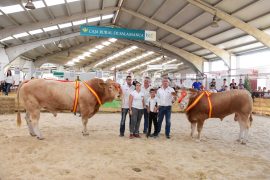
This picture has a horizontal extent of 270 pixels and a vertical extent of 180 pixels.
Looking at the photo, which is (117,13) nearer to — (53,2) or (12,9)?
(53,2)

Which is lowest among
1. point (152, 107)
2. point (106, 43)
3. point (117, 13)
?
point (152, 107)

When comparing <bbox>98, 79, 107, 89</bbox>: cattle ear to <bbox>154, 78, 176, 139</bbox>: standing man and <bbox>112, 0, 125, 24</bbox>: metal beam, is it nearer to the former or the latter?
<bbox>154, 78, 176, 139</bbox>: standing man

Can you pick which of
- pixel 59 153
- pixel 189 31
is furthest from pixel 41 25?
pixel 59 153

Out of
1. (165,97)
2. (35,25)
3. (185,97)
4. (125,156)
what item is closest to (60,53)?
(35,25)

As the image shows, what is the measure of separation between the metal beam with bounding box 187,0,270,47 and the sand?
926 cm

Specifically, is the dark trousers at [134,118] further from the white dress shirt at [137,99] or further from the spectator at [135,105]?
the white dress shirt at [137,99]

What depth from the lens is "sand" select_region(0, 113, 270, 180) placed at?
13.4ft

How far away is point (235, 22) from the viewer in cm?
1545

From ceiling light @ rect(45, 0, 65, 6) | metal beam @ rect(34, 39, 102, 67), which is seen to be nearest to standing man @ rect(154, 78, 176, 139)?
ceiling light @ rect(45, 0, 65, 6)

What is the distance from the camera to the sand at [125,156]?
4098 mm

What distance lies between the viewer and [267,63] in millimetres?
19188

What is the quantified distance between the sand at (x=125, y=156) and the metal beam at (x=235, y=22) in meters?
9.26

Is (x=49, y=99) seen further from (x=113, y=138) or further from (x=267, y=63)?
(x=267, y=63)

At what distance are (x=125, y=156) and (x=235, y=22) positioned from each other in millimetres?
12939
